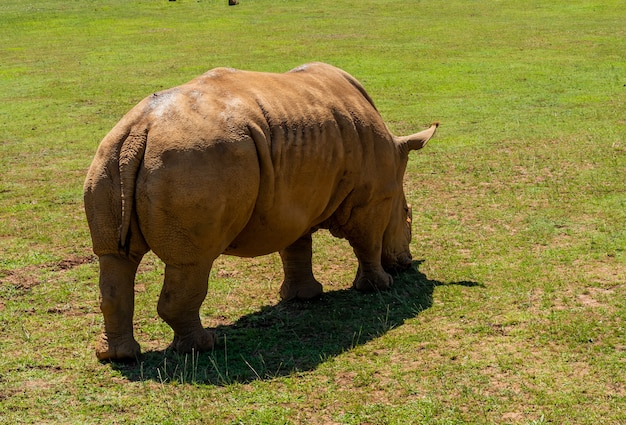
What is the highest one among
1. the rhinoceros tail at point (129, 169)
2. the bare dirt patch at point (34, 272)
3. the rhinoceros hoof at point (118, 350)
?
the rhinoceros tail at point (129, 169)

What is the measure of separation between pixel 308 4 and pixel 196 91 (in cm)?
2673

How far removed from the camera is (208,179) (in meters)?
6.53

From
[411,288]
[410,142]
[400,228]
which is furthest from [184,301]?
[410,142]

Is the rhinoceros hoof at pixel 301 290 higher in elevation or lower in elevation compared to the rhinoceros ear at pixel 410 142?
lower

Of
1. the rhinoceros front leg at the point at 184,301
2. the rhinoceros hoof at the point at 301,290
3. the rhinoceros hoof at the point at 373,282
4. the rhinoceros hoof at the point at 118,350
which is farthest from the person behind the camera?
the rhinoceros hoof at the point at 373,282

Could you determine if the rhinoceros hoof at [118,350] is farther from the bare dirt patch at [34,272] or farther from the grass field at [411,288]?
the bare dirt patch at [34,272]

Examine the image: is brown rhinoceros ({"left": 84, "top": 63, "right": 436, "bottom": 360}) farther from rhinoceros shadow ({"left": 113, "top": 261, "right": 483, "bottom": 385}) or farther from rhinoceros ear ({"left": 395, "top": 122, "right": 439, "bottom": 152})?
rhinoceros ear ({"left": 395, "top": 122, "right": 439, "bottom": 152})

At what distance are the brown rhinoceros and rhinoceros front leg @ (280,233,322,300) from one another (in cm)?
47

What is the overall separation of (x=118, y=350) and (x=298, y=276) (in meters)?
2.07

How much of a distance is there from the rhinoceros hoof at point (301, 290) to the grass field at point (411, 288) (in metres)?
0.12

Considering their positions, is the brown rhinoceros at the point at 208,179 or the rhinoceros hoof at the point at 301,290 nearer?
the brown rhinoceros at the point at 208,179

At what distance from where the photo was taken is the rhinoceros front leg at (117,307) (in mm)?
6836

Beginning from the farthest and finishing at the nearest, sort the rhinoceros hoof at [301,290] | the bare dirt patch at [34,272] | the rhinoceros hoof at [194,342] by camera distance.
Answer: the bare dirt patch at [34,272], the rhinoceros hoof at [301,290], the rhinoceros hoof at [194,342]

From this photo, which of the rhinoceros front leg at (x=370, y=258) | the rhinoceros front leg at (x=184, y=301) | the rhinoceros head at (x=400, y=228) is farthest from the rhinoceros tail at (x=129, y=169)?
the rhinoceros head at (x=400, y=228)
